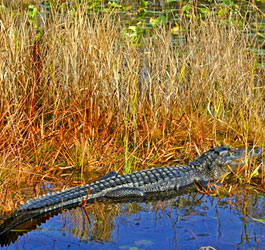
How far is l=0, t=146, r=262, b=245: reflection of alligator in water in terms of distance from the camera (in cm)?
484

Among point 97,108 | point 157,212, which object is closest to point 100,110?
point 97,108

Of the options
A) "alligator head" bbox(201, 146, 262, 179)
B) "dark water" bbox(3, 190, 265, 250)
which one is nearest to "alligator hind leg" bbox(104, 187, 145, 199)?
"dark water" bbox(3, 190, 265, 250)

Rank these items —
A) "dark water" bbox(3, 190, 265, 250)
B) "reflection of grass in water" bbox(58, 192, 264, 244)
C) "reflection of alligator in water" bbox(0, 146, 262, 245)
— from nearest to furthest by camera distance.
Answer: "dark water" bbox(3, 190, 265, 250)
"reflection of grass in water" bbox(58, 192, 264, 244)
"reflection of alligator in water" bbox(0, 146, 262, 245)

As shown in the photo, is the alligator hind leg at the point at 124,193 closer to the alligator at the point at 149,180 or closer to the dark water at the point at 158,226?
the alligator at the point at 149,180

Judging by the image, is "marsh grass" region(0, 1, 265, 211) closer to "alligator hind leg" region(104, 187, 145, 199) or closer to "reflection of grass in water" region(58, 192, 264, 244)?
"alligator hind leg" region(104, 187, 145, 199)

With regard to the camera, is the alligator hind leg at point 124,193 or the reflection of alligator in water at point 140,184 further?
the alligator hind leg at point 124,193

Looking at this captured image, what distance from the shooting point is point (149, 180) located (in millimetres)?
5691

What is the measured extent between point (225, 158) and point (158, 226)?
1.83m

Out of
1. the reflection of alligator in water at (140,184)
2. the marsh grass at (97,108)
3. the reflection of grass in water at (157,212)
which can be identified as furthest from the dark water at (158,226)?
the marsh grass at (97,108)

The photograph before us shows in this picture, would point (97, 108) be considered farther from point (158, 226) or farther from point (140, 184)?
point (158, 226)

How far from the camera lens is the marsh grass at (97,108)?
6051 millimetres

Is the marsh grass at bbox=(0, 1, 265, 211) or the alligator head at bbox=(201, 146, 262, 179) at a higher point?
the marsh grass at bbox=(0, 1, 265, 211)

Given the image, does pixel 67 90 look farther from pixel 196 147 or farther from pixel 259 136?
pixel 259 136

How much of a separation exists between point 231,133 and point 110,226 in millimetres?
2931
